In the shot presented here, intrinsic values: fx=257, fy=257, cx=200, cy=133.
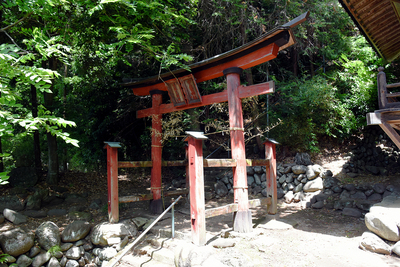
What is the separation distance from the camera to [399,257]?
3797 mm

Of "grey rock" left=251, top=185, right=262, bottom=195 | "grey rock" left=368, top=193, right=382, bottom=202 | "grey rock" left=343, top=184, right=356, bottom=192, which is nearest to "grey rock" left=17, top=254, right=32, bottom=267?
"grey rock" left=251, top=185, right=262, bottom=195

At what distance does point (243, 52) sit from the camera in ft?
16.0

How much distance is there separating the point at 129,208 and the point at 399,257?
6005 millimetres

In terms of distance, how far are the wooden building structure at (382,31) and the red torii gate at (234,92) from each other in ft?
5.27

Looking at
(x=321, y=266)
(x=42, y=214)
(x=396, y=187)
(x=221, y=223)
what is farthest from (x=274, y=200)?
(x=42, y=214)

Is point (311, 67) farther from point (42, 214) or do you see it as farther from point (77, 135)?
point (42, 214)

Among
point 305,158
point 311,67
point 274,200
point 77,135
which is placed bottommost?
point 274,200

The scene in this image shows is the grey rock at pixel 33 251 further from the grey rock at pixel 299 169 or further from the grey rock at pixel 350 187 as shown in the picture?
the grey rock at pixel 350 187

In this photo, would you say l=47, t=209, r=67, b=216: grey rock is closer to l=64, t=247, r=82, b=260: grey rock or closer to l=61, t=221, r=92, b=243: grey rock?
l=61, t=221, r=92, b=243: grey rock

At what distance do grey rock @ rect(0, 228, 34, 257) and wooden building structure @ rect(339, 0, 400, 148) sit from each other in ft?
24.0

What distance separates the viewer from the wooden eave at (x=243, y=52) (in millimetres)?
4336

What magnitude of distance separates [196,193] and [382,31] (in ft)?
17.6

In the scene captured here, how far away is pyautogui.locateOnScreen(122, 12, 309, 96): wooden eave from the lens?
14.2ft

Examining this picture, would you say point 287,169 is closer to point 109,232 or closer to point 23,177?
point 109,232
